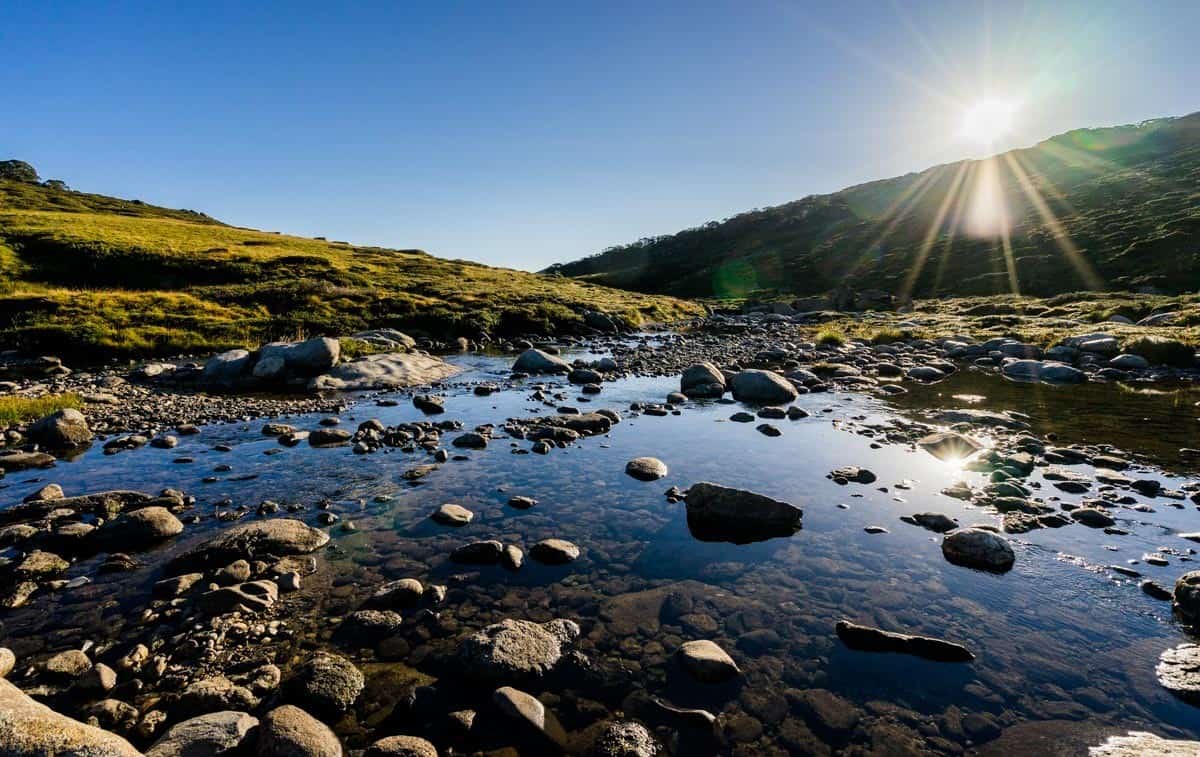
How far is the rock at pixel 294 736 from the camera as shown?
4.58 metres

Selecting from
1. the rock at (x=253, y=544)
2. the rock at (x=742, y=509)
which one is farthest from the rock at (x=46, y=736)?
the rock at (x=742, y=509)

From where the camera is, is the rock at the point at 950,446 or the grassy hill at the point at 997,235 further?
the grassy hill at the point at 997,235

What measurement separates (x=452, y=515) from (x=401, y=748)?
521cm

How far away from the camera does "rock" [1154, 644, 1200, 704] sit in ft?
18.4

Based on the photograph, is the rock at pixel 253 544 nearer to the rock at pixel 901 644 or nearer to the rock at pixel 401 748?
the rock at pixel 401 748

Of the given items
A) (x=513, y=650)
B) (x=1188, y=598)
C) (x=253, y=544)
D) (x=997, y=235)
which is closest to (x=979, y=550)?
(x=1188, y=598)

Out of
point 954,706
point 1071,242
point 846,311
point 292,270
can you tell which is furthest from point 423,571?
point 1071,242

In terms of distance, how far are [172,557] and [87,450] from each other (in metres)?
8.40

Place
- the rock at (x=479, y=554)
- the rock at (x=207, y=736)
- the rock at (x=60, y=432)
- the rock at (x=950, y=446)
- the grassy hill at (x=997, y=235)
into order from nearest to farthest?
the rock at (x=207, y=736)
the rock at (x=479, y=554)
the rock at (x=950, y=446)
the rock at (x=60, y=432)
the grassy hill at (x=997, y=235)

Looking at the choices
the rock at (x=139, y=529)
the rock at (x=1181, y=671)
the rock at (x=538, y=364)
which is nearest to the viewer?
the rock at (x=1181, y=671)

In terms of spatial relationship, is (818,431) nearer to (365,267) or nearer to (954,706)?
(954,706)

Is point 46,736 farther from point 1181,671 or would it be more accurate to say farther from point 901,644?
point 1181,671

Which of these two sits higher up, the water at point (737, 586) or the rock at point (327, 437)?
the rock at point (327, 437)

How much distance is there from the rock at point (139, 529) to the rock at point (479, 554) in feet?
15.6
